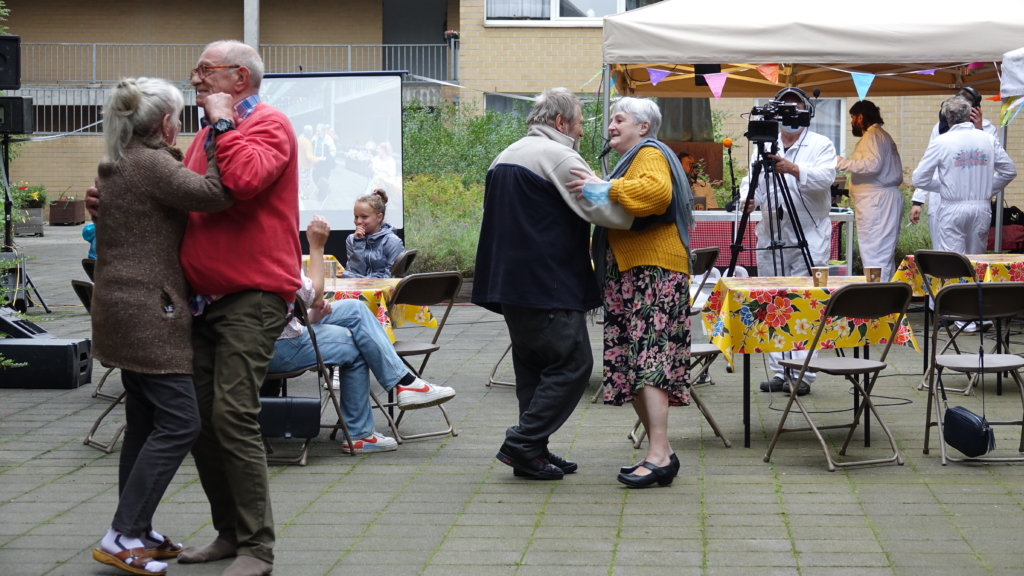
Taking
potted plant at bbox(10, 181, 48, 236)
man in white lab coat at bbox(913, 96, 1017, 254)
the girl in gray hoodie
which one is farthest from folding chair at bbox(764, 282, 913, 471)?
potted plant at bbox(10, 181, 48, 236)

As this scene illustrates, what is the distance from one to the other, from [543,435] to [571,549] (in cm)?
94

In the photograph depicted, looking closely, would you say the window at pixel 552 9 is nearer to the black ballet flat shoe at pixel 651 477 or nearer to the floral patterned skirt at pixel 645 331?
the floral patterned skirt at pixel 645 331

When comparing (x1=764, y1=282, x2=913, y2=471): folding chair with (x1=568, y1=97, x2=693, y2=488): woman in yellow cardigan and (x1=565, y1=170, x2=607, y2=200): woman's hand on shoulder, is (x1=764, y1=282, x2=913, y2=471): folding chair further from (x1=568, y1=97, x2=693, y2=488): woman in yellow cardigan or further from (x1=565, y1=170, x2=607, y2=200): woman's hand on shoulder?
(x1=565, y1=170, x2=607, y2=200): woman's hand on shoulder

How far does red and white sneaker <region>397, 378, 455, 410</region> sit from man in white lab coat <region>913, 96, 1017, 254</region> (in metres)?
5.29

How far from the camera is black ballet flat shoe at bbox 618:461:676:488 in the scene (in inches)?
183

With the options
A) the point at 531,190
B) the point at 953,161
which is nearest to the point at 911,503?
the point at 531,190

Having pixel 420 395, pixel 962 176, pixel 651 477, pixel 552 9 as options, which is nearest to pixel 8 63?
pixel 420 395

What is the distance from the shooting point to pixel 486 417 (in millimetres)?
6195

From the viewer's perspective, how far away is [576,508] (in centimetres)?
440

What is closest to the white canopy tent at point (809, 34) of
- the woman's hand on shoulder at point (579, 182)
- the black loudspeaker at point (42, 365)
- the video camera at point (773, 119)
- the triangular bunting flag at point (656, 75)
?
the video camera at point (773, 119)

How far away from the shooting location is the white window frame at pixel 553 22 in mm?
20953

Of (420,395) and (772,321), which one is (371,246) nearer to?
(420,395)

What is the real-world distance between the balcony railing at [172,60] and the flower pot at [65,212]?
9.29 feet

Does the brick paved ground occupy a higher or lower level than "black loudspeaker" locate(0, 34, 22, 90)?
lower
